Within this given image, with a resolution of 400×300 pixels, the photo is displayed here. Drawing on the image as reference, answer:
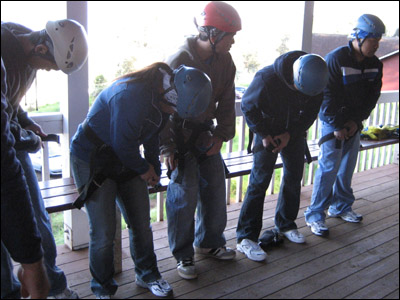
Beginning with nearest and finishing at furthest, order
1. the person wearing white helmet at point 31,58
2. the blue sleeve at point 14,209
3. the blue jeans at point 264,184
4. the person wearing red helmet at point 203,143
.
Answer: the blue sleeve at point 14,209 < the person wearing white helmet at point 31,58 < the person wearing red helmet at point 203,143 < the blue jeans at point 264,184

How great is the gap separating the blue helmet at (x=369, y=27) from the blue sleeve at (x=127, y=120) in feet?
6.92

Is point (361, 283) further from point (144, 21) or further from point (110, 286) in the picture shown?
point (144, 21)

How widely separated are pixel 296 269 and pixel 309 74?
1.41 m

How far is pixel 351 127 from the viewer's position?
3.51m

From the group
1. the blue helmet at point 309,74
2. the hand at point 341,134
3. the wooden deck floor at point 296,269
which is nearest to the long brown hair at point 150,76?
the blue helmet at point 309,74

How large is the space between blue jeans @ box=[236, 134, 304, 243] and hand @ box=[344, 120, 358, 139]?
616 mm

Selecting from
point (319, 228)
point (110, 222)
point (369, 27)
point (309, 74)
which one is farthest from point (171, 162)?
point (369, 27)

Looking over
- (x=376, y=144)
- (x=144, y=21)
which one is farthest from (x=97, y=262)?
(x=376, y=144)

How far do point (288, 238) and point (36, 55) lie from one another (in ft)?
8.02

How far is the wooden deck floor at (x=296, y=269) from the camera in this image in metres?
2.71

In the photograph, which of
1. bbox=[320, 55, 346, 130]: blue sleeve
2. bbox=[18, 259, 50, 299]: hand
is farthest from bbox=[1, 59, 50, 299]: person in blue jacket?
bbox=[320, 55, 346, 130]: blue sleeve

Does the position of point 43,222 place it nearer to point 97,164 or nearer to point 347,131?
point 97,164

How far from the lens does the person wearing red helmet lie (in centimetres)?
255

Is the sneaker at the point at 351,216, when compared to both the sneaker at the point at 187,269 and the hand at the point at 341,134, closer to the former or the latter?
the hand at the point at 341,134
